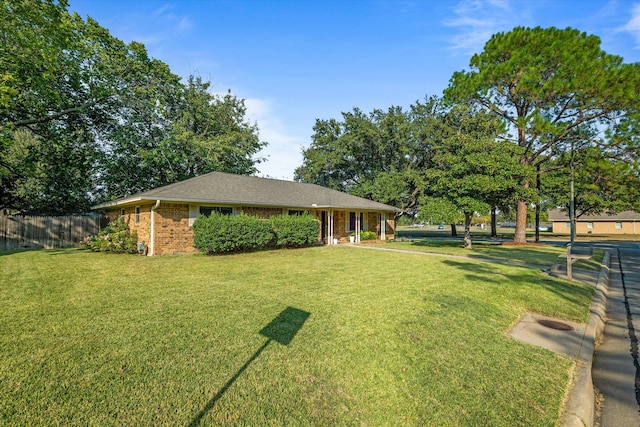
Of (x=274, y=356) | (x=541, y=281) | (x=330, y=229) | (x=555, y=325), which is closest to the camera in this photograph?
(x=274, y=356)

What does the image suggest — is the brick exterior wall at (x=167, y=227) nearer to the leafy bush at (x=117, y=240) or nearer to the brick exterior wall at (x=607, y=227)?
the leafy bush at (x=117, y=240)

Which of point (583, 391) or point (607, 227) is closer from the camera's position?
point (583, 391)

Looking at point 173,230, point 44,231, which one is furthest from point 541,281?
point 44,231

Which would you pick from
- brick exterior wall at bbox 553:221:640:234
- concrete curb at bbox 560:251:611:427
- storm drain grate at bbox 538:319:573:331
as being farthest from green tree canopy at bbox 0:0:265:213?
brick exterior wall at bbox 553:221:640:234

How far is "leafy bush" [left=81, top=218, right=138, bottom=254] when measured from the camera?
13.2m

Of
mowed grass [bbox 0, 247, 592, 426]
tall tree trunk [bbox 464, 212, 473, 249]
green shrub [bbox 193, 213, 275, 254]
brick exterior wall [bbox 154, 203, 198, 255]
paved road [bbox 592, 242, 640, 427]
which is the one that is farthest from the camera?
tall tree trunk [bbox 464, 212, 473, 249]

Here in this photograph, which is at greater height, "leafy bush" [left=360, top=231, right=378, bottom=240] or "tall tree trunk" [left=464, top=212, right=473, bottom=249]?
"tall tree trunk" [left=464, top=212, right=473, bottom=249]

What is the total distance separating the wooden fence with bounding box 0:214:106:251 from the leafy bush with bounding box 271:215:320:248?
11.6 m

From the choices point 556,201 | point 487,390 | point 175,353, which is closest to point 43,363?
point 175,353

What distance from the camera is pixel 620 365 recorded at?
367 centimetres

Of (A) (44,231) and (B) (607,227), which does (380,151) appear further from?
(B) (607,227)

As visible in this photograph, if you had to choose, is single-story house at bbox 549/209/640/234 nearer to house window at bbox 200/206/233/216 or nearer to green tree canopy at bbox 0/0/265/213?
house window at bbox 200/206/233/216

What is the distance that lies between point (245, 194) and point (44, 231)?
37.5 feet

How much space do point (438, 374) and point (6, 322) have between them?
19.4ft
